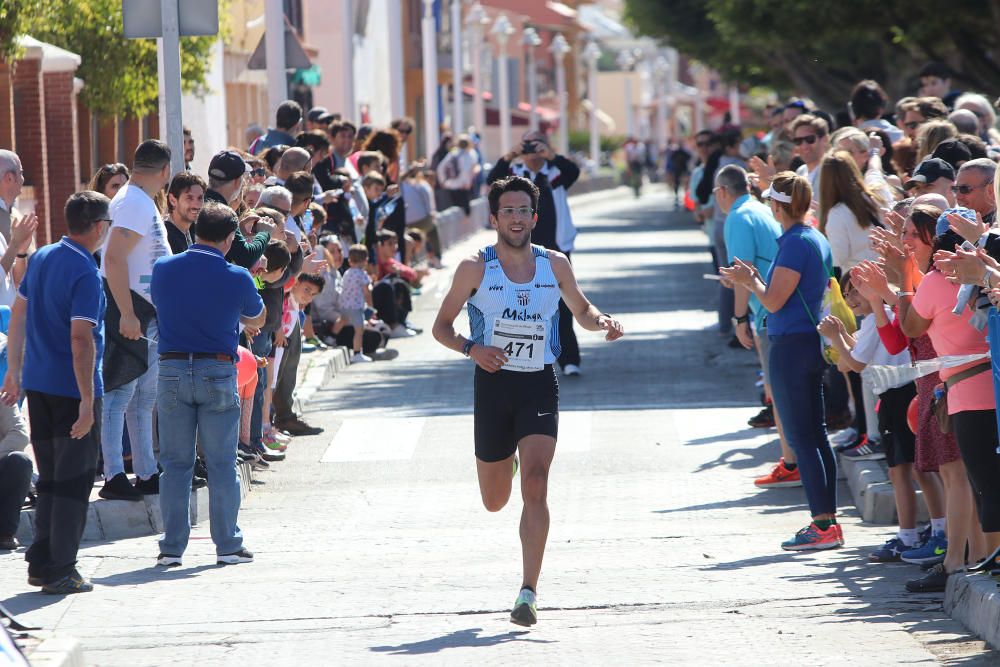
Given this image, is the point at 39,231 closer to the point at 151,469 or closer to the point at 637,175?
the point at 151,469

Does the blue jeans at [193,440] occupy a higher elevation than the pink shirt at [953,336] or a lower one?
lower

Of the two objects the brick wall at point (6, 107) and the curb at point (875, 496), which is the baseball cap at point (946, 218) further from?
the brick wall at point (6, 107)

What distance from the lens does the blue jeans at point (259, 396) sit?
12406 mm

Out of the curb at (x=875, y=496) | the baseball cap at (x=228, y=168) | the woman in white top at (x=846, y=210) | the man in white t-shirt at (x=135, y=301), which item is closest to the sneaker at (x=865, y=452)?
the curb at (x=875, y=496)

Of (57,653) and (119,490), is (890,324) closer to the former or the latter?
(57,653)

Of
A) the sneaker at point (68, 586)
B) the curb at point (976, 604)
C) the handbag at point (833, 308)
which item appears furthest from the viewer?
the handbag at point (833, 308)

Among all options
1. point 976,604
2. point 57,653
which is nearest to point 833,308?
point 976,604

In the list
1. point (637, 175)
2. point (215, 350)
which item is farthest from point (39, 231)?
point (637, 175)

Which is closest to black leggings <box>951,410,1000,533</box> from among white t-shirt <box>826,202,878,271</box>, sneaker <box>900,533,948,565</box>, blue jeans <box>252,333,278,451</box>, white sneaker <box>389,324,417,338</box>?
sneaker <box>900,533,948,565</box>

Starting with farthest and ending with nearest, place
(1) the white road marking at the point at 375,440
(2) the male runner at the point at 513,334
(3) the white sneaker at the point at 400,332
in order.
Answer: (3) the white sneaker at the point at 400,332, (1) the white road marking at the point at 375,440, (2) the male runner at the point at 513,334

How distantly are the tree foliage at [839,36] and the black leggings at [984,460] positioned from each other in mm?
20642

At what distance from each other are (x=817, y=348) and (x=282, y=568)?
2.93m

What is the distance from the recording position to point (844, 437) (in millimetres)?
12445

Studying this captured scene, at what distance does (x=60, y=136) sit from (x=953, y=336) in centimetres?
1610
